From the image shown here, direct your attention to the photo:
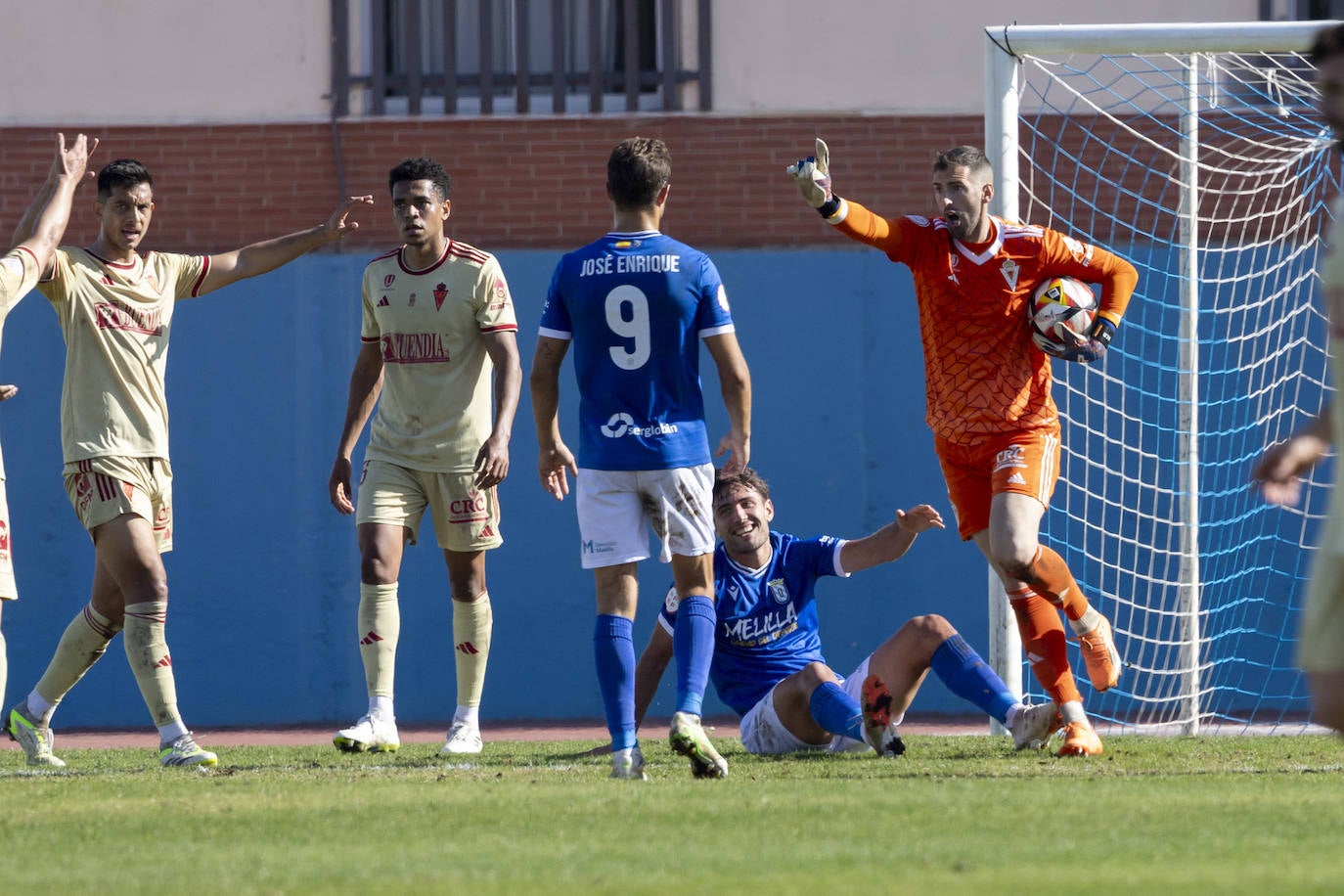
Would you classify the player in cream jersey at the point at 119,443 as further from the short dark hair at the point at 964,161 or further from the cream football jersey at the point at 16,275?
the short dark hair at the point at 964,161

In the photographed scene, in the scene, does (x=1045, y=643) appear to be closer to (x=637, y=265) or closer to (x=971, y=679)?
(x=971, y=679)

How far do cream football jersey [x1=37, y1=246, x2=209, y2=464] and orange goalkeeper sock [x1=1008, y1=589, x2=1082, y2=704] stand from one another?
348 cm

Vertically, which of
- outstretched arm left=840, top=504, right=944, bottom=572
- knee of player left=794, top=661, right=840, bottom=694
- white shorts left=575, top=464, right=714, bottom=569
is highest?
white shorts left=575, top=464, right=714, bottom=569

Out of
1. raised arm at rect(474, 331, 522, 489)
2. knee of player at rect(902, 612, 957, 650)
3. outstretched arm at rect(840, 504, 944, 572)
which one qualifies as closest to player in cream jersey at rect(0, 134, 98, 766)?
raised arm at rect(474, 331, 522, 489)

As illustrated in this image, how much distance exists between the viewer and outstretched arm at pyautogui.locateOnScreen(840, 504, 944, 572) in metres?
6.66

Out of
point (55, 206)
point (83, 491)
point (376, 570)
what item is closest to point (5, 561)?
point (83, 491)

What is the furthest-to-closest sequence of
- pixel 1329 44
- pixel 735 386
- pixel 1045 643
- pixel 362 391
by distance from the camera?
pixel 362 391
pixel 1045 643
pixel 735 386
pixel 1329 44

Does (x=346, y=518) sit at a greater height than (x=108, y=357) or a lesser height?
lesser

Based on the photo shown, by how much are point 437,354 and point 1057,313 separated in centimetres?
255

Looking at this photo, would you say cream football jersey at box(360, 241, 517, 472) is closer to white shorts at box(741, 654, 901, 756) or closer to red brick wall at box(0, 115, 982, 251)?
white shorts at box(741, 654, 901, 756)

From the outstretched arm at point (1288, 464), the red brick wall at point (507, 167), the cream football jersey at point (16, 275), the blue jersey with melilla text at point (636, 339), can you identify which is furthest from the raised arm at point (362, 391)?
the outstretched arm at point (1288, 464)

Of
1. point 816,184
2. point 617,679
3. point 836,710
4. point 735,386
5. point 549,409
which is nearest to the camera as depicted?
point 617,679

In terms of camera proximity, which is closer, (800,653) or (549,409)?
(549,409)

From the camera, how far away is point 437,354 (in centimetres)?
726
